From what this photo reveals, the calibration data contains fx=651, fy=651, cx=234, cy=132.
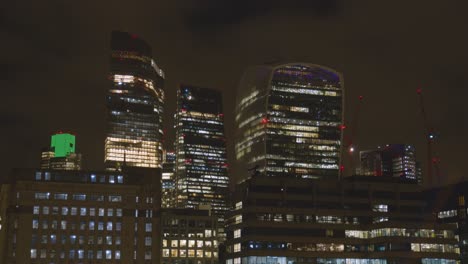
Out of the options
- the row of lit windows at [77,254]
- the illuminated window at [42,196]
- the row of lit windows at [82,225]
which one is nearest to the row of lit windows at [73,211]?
the row of lit windows at [82,225]

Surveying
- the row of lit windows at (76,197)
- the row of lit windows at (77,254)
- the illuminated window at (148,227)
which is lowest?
the row of lit windows at (77,254)

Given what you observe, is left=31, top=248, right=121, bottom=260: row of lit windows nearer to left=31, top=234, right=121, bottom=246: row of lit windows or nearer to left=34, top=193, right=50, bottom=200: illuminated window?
left=31, top=234, right=121, bottom=246: row of lit windows

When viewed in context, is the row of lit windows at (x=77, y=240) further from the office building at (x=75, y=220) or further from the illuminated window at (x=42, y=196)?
the illuminated window at (x=42, y=196)

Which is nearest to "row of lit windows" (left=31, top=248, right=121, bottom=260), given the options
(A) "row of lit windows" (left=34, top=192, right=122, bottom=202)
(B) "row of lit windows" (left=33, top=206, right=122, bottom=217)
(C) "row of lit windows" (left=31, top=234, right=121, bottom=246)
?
(C) "row of lit windows" (left=31, top=234, right=121, bottom=246)

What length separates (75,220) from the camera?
19462cm

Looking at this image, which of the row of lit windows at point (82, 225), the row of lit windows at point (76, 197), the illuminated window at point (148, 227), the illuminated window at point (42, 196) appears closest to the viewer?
the row of lit windows at point (82, 225)

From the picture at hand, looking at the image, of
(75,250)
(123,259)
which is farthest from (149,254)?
(75,250)

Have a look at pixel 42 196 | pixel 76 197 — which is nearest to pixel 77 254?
pixel 76 197

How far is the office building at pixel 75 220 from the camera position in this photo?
18950 cm

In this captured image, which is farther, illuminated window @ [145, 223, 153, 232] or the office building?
illuminated window @ [145, 223, 153, 232]

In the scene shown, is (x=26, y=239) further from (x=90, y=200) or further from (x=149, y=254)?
(x=149, y=254)

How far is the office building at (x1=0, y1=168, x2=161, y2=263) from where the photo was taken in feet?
622

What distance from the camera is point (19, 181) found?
192 m

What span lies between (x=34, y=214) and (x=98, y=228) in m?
19.0
